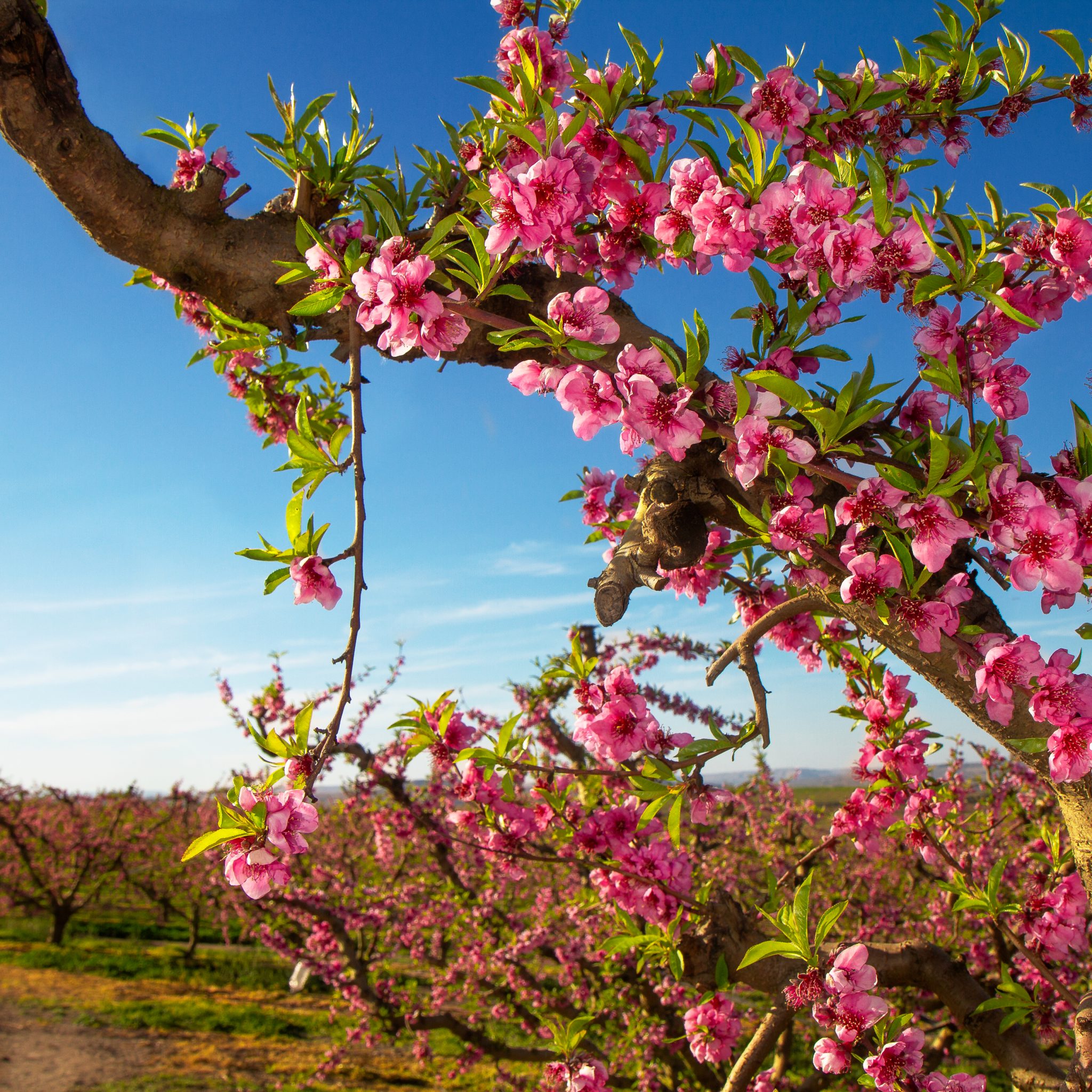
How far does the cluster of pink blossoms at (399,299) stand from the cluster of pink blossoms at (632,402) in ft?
0.88

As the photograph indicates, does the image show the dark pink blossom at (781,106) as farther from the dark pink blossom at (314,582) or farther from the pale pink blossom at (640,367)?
the dark pink blossom at (314,582)

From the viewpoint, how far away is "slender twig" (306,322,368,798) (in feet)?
4.83

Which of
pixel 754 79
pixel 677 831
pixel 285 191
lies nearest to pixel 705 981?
pixel 677 831

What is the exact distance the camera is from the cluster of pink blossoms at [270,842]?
146 centimetres

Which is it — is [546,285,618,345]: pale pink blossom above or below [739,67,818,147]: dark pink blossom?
below

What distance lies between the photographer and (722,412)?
5.49 ft

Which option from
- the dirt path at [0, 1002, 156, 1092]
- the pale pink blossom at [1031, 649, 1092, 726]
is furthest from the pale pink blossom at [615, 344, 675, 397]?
the dirt path at [0, 1002, 156, 1092]

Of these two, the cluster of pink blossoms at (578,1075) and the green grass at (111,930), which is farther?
the green grass at (111,930)

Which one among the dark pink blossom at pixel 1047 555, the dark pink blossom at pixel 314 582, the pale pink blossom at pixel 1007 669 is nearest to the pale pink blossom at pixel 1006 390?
the dark pink blossom at pixel 1047 555

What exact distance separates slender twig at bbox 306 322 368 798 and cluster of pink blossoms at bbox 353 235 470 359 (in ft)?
0.51

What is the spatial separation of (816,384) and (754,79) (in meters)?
0.98

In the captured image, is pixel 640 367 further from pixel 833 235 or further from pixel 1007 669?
pixel 1007 669

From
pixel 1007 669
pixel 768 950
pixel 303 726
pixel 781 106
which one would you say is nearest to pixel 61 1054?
pixel 303 726

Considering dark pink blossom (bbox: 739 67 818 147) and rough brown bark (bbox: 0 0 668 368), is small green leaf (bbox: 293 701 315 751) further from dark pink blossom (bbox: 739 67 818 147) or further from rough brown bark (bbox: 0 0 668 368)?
dark pink blossom (bbox: 739 67 818 147)
